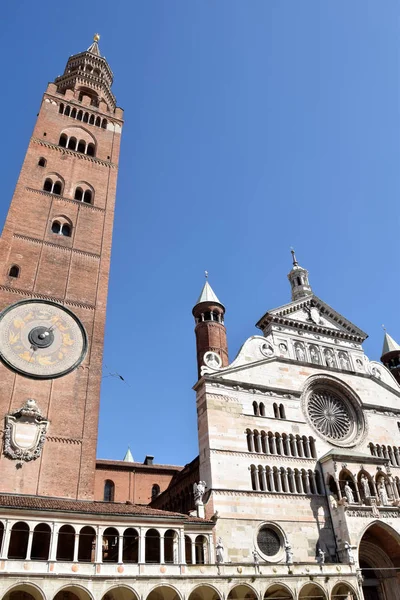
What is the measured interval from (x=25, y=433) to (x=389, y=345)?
31972 millimetres

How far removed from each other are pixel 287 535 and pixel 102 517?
34.9ft

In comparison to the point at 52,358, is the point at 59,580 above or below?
below

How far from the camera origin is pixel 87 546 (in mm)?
21250

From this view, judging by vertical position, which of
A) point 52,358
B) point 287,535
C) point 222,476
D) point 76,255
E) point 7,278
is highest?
point 76,255

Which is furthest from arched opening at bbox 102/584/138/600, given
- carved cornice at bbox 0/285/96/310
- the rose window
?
the rose window

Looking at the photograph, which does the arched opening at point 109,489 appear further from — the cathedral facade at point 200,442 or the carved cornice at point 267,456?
the carved cornice at point 267,456

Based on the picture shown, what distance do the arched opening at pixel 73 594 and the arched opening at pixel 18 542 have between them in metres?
2.19

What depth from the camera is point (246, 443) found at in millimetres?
27219

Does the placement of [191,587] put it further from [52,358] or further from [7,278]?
[7,278]

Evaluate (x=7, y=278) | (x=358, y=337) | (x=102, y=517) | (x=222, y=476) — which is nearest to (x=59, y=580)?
(x=102, y=517)

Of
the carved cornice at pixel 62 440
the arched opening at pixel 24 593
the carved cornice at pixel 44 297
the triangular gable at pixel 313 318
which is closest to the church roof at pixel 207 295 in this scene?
the triangular gable at pixel 313 318

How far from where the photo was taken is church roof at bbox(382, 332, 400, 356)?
41844 millimetres

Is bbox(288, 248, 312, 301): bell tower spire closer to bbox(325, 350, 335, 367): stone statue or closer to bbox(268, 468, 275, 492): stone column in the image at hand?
bbox(325, 350, 335, 367): stone statue

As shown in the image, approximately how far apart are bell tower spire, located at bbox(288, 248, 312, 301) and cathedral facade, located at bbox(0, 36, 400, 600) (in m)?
3.62
